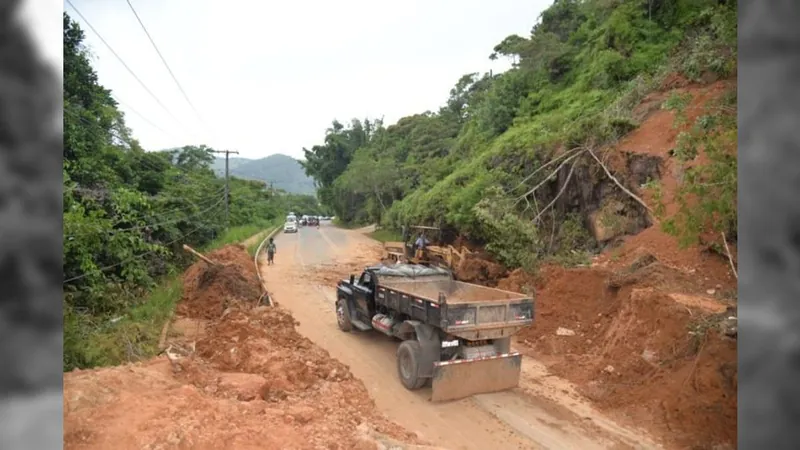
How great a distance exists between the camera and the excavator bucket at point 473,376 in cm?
733

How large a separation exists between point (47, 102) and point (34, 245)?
0.69 meters

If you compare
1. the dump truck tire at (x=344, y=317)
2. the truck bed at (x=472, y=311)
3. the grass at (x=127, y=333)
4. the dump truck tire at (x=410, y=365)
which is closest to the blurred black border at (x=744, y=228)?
the truck bed at (x=472, y=311)

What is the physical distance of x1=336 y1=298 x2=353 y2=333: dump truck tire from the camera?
11352mm

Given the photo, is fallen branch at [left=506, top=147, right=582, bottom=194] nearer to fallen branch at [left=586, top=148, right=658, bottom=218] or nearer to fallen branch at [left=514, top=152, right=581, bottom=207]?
fallen branch at [left=514, top=152, right=581, bottom=207]

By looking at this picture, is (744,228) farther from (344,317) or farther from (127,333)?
(344,317)

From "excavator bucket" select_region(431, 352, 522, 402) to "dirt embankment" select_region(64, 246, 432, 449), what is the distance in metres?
1.09

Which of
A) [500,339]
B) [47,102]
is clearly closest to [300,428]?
[500,339]

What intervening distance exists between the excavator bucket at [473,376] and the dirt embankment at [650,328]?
4.20 feet

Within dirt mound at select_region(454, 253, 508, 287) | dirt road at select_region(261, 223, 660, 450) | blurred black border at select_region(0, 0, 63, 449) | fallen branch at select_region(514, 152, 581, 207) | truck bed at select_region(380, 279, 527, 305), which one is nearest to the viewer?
blurred black border at select_region(0, 0, 63, 449)

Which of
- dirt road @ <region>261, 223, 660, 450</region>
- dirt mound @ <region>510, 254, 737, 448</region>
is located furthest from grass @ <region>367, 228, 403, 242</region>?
dirt road @ <region>261, 223, 660, 450</region>

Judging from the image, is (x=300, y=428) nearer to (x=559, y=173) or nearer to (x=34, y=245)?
(x=34, y=245)

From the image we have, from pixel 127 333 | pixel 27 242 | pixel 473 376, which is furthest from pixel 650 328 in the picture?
pixel 127 333

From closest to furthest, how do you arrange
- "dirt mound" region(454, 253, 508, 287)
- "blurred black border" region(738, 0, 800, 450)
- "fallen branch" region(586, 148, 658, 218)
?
"blurred black border" region(738, 0, 800, 450), "fallen branch" region(586, 148, 658, 218), "dirt mound" region(454, 253, 508, 287)

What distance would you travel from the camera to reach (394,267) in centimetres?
1066
